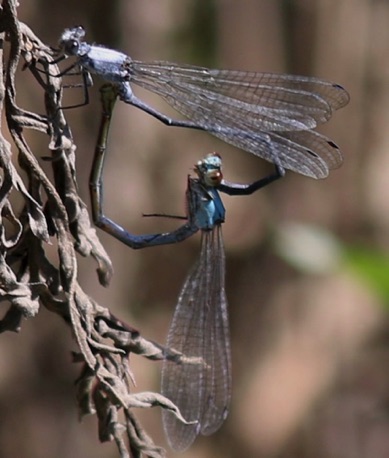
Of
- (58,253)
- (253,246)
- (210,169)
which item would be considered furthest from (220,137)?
(253,246)

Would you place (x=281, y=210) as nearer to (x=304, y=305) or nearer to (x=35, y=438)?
(x=304, y=305)

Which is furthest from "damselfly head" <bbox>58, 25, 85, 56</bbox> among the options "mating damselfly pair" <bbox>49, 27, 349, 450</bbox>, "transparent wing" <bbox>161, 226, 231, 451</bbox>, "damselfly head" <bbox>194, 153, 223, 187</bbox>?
"transparent wing" <bbox>161, 226, 231, 451</bbox>

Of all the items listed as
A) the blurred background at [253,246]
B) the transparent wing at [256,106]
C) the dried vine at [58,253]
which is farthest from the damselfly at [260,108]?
the blurred background at [253,246]

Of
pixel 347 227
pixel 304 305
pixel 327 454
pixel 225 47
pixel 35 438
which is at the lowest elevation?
pixel 327 454

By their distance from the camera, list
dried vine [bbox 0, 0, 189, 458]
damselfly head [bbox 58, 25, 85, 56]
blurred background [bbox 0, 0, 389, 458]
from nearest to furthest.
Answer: dried vine [bbox 0, 0, 189, 458], damselfly head [bbox 58, 25, 85, 56], blurred background [bbox 0, 0, 389, 458]

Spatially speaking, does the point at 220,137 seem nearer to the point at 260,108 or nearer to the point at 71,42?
the point at 260,108

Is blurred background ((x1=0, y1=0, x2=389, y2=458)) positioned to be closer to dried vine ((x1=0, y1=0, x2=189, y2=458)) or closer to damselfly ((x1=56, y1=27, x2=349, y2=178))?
damselfly ((x1=56, y1=27, x2=349, y2=178))

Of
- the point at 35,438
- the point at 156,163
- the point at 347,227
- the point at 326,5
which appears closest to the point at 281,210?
the point at 347,227
